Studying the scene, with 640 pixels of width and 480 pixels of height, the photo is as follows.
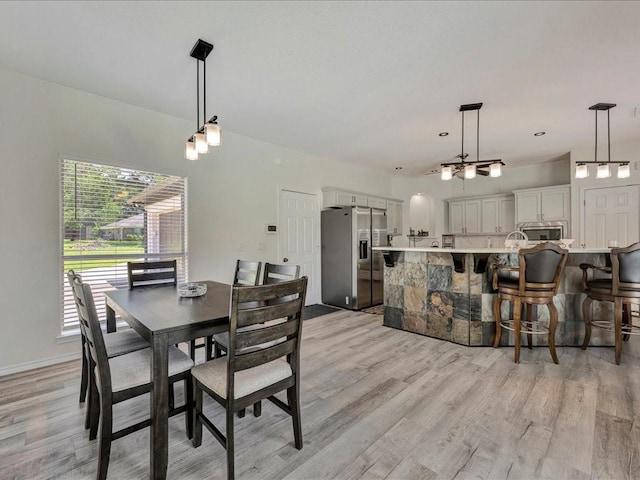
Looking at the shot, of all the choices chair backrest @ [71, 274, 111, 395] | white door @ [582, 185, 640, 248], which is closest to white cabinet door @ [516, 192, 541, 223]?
white door @ [582, 185, 640, 248]

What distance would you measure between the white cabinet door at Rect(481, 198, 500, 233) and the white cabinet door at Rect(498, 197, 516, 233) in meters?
0.06

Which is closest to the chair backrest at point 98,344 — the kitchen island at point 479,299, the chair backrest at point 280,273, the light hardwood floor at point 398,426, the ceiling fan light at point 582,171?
the light hardwood floor at point 398,426

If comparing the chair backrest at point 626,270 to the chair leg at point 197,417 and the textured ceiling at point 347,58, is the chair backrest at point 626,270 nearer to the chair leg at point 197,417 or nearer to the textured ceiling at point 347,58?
the textured ceiling at point 347,58

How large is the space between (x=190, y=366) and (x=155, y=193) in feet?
8.03

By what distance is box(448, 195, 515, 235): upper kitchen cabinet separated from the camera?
6.29 meters

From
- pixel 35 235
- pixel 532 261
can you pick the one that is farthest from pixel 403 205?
pixel 35 235

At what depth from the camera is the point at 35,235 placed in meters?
2.76

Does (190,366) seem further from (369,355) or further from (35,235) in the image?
(35,235)

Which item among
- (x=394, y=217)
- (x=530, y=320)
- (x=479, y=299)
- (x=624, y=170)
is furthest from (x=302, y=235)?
(x=624, y=170)

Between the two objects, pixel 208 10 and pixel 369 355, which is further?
pixel 369 355

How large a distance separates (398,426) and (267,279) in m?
1.44

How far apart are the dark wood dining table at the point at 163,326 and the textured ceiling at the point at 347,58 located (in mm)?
1905

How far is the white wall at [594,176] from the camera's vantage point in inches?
177

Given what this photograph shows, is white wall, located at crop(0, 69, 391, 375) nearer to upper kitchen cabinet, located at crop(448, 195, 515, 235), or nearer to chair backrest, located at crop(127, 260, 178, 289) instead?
chair backrest, located at crop(127, 260, 178, 289)
